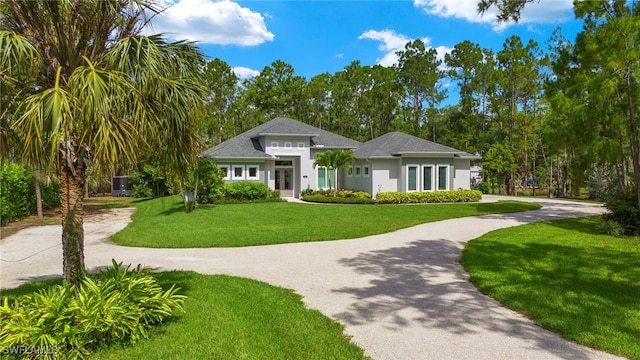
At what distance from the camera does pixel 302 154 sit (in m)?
29.6

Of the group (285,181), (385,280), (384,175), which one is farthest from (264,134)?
(385,280)

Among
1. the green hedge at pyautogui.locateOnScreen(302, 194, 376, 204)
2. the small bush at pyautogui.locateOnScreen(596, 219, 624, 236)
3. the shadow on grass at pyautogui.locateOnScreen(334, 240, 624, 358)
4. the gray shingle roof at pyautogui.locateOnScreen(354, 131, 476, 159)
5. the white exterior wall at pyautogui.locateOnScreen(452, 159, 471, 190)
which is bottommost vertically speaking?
the shadow on grass at pyautogui.locateOnScreen(334, 240, 624, 358)

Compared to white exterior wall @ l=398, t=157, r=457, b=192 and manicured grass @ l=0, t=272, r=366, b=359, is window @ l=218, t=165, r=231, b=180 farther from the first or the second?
manicured grass @ l=0, t=272, r=366, b=359

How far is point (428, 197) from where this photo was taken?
1011 inches

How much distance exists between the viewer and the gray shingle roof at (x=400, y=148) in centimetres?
2658

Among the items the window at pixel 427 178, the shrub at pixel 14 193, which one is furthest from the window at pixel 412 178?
the shrub at pixel 14 193

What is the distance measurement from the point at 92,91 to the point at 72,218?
2295 mm

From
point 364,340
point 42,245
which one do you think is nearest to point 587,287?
point 364,340

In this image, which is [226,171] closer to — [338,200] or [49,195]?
[338,200]

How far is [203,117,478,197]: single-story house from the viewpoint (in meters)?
26.8

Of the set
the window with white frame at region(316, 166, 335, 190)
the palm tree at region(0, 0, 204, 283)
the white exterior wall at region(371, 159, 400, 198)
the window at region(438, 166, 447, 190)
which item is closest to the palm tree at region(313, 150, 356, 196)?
the white exterior wall at region(371, 159, 400, 198)

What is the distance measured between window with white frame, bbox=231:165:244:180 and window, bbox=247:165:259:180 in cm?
48

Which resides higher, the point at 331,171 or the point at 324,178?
the point at 331,171

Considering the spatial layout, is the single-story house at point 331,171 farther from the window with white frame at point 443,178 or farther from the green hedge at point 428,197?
the green hedge at point 428,197
